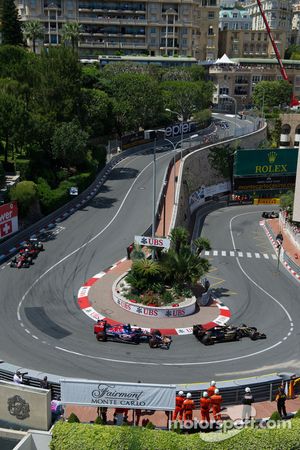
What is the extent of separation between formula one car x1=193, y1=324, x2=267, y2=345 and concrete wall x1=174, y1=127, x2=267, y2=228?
25.6 m

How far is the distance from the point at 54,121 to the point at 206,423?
43.8 m

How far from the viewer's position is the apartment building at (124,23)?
125188mm

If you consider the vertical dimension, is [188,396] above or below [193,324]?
above

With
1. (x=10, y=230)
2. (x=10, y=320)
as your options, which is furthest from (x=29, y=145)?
(x=10, y=320)

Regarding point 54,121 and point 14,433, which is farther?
point 54,121

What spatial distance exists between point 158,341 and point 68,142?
103ft

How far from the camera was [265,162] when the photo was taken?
250 ft

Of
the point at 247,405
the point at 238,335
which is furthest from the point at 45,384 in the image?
the point at 238,335

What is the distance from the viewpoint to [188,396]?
22.0 meters

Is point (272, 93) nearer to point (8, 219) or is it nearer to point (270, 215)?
point (270, 215)

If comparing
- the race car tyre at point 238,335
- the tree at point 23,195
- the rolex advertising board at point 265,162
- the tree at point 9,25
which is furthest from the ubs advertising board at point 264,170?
the tree at point 9,25

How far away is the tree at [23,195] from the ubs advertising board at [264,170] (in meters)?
34.9

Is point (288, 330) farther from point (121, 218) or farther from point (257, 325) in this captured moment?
point (121, 218)

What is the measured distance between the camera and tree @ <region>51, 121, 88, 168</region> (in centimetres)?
5653
